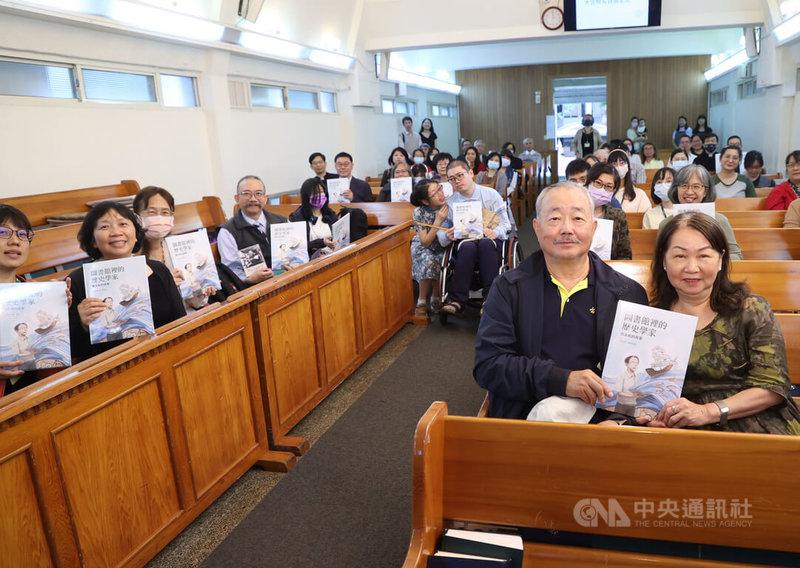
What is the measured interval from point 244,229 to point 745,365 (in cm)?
290

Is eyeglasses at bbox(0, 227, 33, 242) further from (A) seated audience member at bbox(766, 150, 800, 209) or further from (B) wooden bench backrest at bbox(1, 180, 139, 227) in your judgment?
(A) seated audience member at bbox(766, 150, 800, 209)

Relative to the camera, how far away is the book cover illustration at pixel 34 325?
6.07ft

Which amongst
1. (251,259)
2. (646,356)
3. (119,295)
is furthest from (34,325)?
(646,356)

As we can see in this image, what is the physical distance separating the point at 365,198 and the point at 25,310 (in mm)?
4943

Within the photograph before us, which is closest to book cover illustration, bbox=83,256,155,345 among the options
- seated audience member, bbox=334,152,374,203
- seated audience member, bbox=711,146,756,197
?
seated audience member, bbox=334,152,374,203

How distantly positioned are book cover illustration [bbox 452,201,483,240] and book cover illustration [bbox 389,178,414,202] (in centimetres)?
188

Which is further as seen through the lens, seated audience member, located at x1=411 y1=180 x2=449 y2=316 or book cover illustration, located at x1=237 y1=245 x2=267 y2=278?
seated audience member, located at x1=411 y1=180 x2=449 y2=316

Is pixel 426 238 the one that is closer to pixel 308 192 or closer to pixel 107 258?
pixel 308 192

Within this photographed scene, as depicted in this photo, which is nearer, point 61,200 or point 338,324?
point 338,324

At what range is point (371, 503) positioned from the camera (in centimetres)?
260

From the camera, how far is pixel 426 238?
480 cm

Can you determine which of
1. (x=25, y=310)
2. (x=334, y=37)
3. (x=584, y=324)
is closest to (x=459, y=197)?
(x=584, y=324)

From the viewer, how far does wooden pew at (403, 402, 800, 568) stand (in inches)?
50.2

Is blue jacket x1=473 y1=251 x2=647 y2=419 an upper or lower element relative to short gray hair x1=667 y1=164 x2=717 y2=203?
lower
